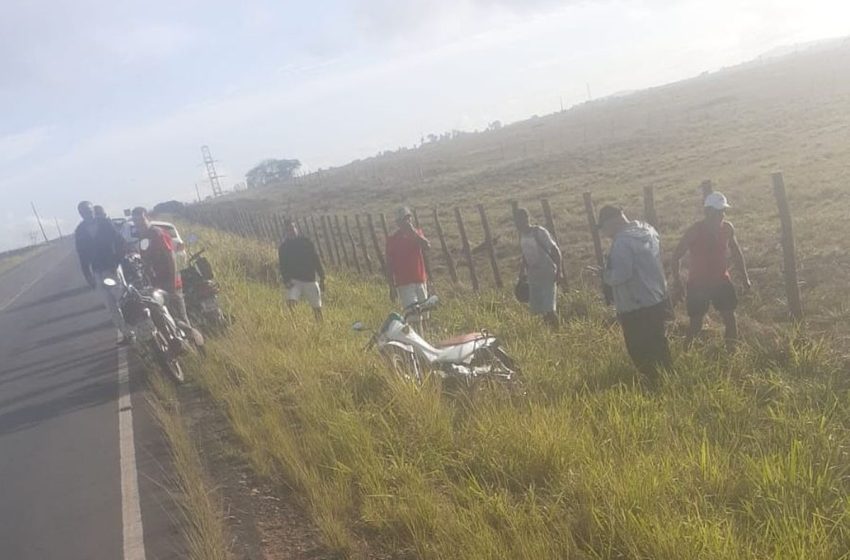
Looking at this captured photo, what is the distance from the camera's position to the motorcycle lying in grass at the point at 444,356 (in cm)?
655

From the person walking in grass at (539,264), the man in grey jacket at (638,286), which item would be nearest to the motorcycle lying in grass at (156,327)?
the person walking in grass at (539,264)

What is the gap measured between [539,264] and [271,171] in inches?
6149

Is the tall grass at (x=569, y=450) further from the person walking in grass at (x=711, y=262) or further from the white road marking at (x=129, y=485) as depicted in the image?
the white road marking at (x=129, y=485)

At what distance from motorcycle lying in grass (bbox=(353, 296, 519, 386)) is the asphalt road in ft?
6.85

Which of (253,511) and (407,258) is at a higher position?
(407,258)

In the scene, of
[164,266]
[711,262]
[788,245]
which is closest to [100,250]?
[164,266]

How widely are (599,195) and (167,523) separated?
24.3 meters

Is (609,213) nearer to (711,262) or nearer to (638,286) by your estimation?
(638,286)

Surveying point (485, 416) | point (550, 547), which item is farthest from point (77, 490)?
point (550, 547)

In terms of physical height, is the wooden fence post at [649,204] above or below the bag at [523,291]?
above

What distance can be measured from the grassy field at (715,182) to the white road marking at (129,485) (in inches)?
268

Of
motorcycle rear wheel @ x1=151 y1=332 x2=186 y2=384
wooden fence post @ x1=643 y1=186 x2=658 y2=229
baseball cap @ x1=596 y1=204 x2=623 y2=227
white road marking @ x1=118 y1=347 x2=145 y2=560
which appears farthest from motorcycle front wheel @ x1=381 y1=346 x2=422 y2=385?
wooden fence post @ x1=643 y1=186 x2=658 y2=229

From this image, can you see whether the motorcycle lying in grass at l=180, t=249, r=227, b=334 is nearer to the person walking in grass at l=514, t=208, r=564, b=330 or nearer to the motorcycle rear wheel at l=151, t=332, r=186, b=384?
the motorcycle rear wheel at l=151, t=332, r=186, b=384

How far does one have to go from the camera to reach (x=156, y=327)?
926 centimetres
